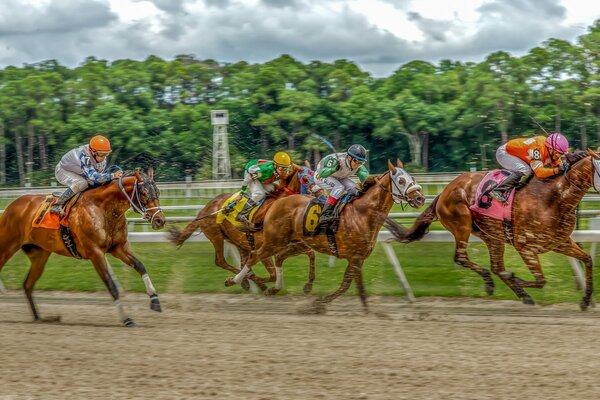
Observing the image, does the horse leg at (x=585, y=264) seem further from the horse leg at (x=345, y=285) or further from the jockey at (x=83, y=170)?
the jockey at (x=83, y=170)

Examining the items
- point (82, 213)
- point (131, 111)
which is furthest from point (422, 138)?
point (82, 213)

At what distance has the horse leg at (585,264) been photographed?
27.2 feet

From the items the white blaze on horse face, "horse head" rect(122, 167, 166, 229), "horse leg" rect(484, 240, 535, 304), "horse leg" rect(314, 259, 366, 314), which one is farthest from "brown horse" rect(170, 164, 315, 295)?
the white blaze on horse face

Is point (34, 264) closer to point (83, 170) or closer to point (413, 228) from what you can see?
point (83, 170)

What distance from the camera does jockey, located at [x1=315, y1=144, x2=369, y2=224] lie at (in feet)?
28.5

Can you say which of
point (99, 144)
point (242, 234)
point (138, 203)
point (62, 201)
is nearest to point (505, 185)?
point (242, 234)

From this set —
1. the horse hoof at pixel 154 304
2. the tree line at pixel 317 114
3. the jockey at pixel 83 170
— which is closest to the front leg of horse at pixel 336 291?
the horse hoof at pixel 154 304

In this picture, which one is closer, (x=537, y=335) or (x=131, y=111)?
(x=537, y=335)

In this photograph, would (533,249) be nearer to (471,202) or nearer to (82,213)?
(471,202)

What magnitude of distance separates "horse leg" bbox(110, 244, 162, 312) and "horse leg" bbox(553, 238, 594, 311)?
4.04 m

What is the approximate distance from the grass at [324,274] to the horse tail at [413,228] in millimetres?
668

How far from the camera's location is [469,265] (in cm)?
914

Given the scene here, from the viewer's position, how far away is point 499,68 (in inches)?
1596

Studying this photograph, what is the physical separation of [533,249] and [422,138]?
2771cm
